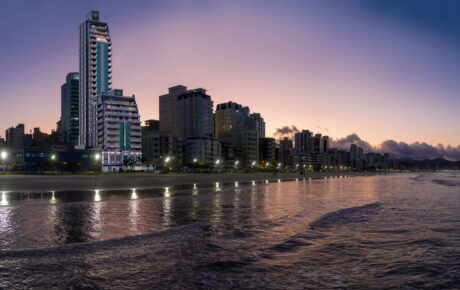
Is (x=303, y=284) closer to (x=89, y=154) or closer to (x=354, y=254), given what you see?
(x=354, y=254)

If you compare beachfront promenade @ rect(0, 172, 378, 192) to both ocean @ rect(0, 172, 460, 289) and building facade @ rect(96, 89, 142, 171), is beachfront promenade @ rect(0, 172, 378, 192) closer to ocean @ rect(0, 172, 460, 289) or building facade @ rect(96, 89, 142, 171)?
ocean @ rect(0, 172, 460, 289)

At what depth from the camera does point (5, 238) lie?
12.2 meters

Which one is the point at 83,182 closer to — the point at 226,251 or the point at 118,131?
the point at 226,251

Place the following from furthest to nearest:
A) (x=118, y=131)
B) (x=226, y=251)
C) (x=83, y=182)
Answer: (x=118, y=131) → (x=83, y=182) → (x=226, y=251)

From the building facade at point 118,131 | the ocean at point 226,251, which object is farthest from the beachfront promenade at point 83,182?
the building facade at point 118,131

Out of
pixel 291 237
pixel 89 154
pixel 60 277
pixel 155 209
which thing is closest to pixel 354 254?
pixel 291 237

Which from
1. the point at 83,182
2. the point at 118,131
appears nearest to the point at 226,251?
the point at 83,182

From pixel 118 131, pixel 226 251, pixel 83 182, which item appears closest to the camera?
pixel 226 251

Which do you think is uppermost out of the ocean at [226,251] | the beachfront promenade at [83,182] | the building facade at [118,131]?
the building facade at [118,131]

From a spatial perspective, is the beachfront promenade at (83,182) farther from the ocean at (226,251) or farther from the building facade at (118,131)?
the building facade at (118,131)

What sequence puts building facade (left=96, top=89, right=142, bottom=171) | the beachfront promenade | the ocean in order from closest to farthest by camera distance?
1. the ocean
2. the beachfront promenade
3. building facade (left=96, top=89, right=142, bottom=171)

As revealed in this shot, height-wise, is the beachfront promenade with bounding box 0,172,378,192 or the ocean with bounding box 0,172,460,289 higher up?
the ocean with bounding box 0,172,460,289

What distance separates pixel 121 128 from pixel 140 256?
175357 millimetres

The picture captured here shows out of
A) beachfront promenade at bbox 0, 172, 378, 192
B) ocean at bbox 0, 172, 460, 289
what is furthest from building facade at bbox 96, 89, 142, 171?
ocean at bbox 0, 172, 460, 289
